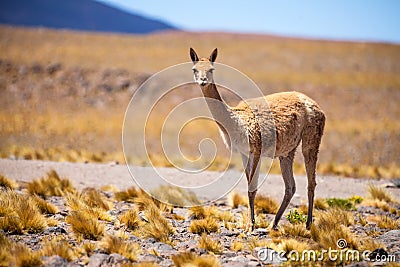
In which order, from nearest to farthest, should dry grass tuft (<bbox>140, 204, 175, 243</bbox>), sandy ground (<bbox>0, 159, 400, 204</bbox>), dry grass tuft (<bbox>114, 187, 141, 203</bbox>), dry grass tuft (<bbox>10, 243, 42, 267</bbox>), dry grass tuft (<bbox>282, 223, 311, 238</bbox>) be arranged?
dry grass tuft (<bbox>10, 243, 42, 267</bbox>) < dry grass tuft (<bbox>140, 204, 175, 243</bbox>) < dry grass tuft (<bbox>282, 223, 311, 238</bbox>) < dry grass tuft (<bbox>114, 187, 141, 203</bbox>) < sandy ground (<bbox>0, 159, 400, 204</bbox>)

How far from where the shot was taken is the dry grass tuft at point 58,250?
16.9 feet

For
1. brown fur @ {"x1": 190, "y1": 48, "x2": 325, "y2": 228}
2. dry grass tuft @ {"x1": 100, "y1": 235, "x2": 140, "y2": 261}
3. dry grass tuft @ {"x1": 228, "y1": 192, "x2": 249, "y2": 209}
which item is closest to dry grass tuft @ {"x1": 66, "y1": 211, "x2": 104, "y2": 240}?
dry grass tuft @ {"x1": 100, "y1": 235, "x2": 140, "y2": 261}

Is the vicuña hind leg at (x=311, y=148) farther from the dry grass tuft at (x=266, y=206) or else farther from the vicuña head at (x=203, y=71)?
the vicuña head at (x=203, y=71)

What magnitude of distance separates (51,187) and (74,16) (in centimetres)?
9842

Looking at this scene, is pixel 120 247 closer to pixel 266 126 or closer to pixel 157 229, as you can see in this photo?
pixel 157 229

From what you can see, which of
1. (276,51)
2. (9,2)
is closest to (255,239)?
(276,51)

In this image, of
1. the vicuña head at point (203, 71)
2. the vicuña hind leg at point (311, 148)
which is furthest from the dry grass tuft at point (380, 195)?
the vicuña head at point (203, 71)

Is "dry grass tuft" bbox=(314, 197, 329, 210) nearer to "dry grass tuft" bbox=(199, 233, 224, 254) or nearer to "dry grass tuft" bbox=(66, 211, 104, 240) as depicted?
"dry grass tuft" bbox=(199, 233, 224, 254)

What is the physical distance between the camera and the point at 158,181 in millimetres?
11805

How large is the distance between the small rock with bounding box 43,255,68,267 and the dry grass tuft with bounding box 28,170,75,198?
4319mm

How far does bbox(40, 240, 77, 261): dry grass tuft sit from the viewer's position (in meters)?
5.14

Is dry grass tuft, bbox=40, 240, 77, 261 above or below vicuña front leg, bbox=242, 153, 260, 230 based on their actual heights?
below

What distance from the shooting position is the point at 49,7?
9994 centimetres

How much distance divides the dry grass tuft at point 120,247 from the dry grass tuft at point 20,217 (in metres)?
1.20
